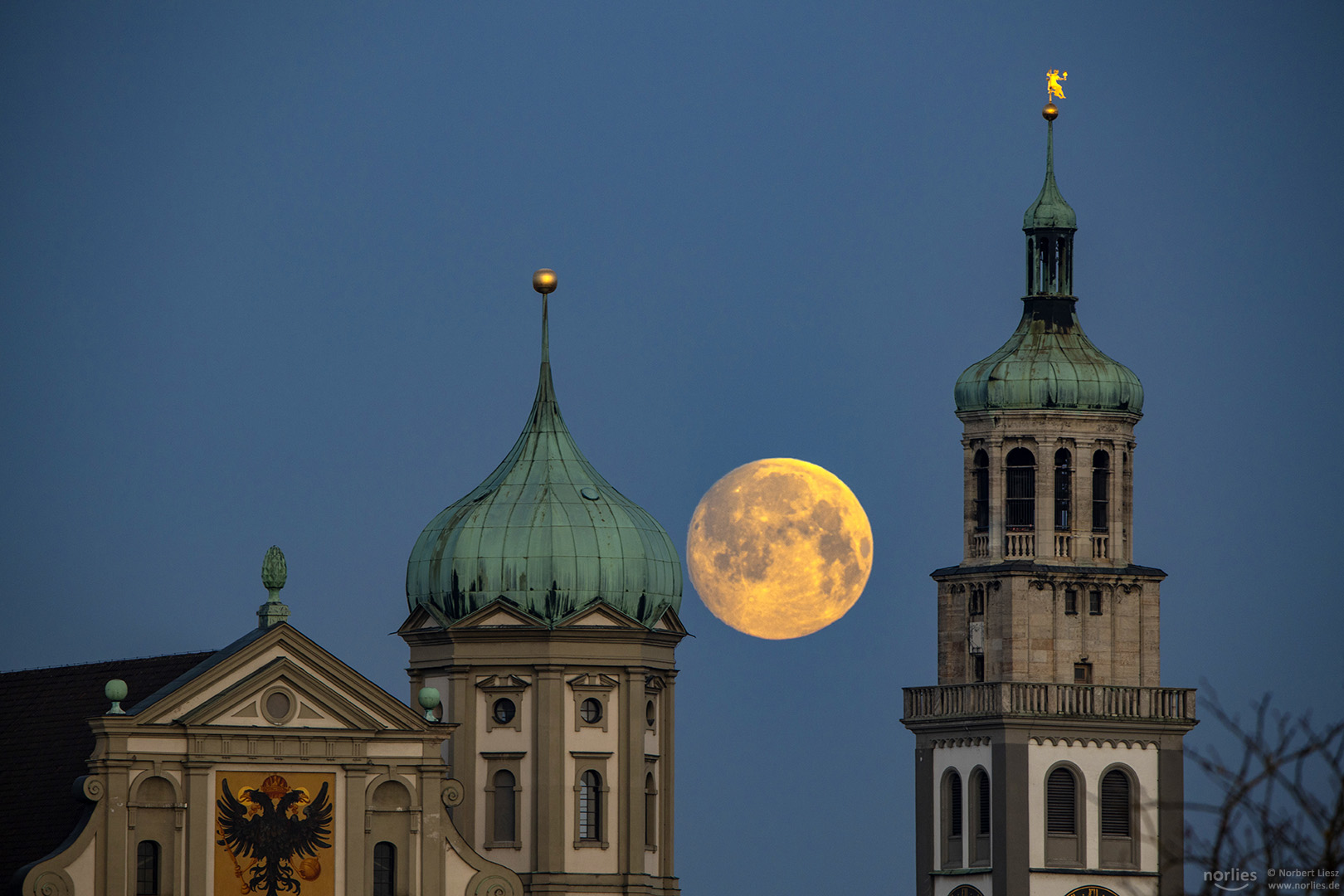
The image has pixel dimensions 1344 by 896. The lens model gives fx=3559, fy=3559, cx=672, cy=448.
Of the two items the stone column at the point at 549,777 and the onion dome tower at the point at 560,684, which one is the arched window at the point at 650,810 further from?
the stone column at the point at 549,777

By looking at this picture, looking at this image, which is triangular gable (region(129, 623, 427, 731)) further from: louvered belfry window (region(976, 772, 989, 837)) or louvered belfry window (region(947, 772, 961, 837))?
louvered belfry window (region(947, 772, 961, 837))

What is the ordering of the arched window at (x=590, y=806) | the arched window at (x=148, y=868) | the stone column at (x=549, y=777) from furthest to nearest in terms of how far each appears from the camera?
the arched window at (x=590, y=806) → the stone column at (x=549, y=777) → the arched window at (x=148, y=868)

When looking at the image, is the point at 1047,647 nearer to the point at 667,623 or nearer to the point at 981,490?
the point at 981,490

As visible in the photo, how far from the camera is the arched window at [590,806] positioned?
8925cm

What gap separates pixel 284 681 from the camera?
264 feet

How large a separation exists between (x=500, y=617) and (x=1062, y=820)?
1238 inches

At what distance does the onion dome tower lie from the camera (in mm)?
88938

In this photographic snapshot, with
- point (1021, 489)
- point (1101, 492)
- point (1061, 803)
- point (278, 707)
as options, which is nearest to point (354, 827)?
point (278, 707)

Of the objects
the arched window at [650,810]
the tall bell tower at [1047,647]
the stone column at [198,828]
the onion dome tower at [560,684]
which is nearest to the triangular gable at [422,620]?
the onion dome tower at [560,684]

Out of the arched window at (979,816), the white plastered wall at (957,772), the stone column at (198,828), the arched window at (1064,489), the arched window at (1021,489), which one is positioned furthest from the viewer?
the arched window at (1064,489)

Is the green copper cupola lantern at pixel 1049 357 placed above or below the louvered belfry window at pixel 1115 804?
above

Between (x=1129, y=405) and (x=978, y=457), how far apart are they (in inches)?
213

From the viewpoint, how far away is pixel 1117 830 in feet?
378

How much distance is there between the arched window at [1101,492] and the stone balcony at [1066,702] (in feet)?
19.9
